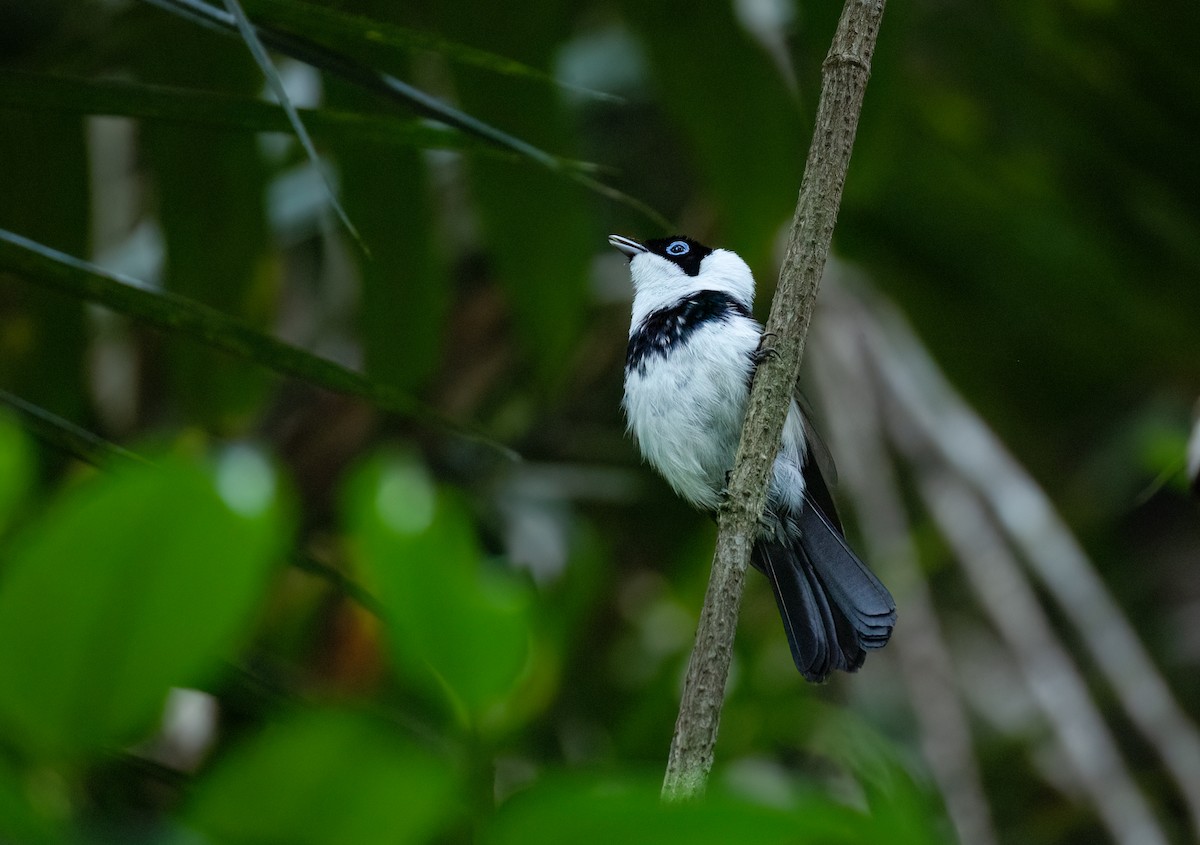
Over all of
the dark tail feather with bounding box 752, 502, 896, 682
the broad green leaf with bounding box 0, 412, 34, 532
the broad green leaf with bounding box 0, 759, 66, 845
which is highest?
the dark tail feather with bounding box 752, 502, 896, 682

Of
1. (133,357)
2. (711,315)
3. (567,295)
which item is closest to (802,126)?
(711,315)

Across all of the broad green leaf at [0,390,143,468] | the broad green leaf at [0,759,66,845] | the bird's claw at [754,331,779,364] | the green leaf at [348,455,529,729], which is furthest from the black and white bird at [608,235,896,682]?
the broad green leaf at [0,759,66,845]

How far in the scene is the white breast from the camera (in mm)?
2920

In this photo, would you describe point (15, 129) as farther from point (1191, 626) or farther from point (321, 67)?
point (1191, 626)

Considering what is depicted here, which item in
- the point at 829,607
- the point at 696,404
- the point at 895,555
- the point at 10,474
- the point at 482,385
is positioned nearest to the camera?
the point at 10,474

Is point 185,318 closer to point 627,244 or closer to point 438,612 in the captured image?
point 438,612

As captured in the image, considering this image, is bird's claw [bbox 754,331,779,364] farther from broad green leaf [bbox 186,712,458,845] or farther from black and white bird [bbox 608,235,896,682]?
broad green leaf [bbox 186,712,458,845]

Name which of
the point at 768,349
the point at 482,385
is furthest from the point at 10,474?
the point at 482,385

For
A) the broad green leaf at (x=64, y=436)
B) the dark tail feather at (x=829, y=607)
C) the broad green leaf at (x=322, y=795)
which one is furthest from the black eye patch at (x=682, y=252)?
the broad green leaf at (x=322, y=795)

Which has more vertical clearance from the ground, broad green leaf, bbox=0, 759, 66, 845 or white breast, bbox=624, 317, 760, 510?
white breast, bbox=624, 317, 760, 510

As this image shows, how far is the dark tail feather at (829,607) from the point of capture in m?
2.40

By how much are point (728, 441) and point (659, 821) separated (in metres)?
2.53

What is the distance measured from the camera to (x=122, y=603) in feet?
1.75

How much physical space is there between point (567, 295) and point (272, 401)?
5.50ft
